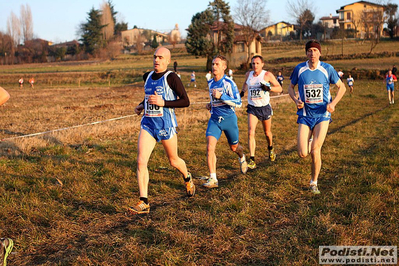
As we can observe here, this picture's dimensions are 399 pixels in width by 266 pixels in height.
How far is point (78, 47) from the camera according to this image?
9069cm

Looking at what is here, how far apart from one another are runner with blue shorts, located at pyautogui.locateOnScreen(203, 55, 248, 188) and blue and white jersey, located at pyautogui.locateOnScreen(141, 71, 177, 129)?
1.31 m

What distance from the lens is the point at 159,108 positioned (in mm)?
5512

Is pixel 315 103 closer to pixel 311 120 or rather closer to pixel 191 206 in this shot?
pixel 311 120

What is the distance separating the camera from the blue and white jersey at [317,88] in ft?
20.4

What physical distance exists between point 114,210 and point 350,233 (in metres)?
3.32

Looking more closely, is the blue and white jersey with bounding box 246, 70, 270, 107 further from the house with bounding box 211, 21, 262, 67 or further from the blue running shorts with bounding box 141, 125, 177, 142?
the house with bounding box 211, 21, 262, 67

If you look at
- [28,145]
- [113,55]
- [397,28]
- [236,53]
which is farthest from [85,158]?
[113,55]

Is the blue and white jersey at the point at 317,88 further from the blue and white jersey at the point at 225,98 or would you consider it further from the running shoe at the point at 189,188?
the running shoe at the point at 189,188

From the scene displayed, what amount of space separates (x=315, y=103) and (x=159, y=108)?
106 inches

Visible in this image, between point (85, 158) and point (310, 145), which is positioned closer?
point (310, 145)

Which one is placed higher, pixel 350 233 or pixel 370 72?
pixel 370 72

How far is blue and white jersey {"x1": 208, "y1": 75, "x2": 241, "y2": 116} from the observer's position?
6773 millimetres

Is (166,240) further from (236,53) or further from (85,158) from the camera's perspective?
(236,53)

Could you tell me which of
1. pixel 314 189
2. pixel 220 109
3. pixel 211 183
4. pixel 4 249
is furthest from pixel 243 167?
pixel 4 249
